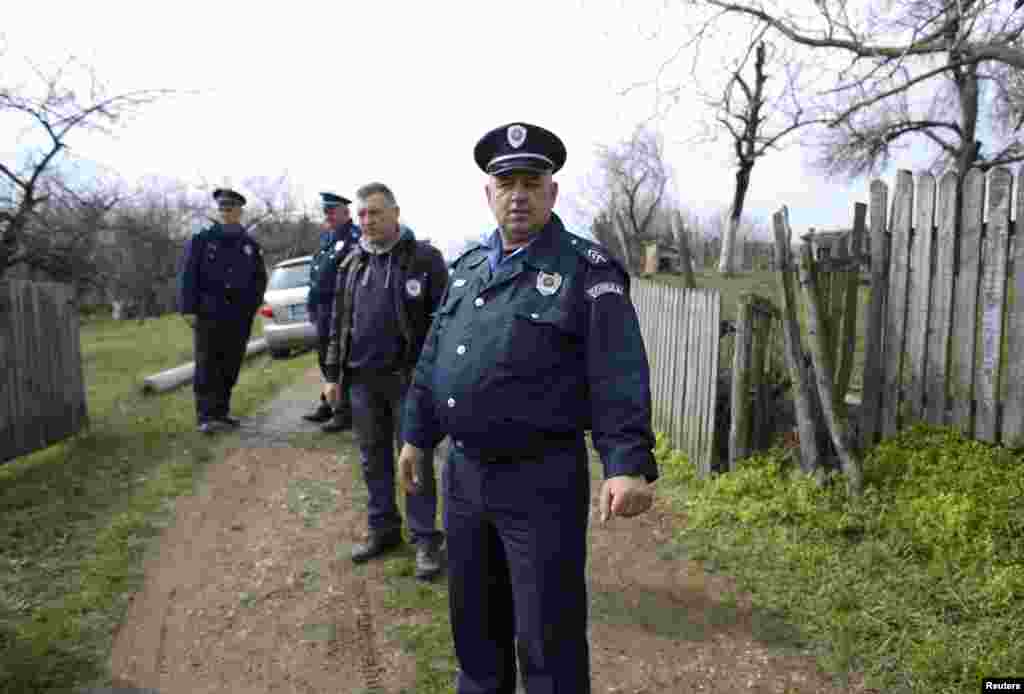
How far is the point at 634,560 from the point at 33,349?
5428 mm

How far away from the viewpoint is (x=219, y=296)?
6883mm

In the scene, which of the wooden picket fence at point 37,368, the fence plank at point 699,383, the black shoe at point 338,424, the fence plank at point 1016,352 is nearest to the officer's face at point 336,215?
the black shoe at point 338,424

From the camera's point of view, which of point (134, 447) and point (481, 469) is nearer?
point (481, 469)

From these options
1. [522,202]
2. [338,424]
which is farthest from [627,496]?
[338,424]

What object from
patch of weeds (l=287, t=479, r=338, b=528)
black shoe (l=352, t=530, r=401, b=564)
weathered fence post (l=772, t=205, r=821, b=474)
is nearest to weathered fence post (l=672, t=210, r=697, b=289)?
weathered fence post (l=772, t=205, r=821, b=474)

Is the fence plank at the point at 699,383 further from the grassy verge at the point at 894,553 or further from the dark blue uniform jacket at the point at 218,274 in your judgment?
the dark blue uniform jacket at the point at 218,274

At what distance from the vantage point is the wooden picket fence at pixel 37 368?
19.0 ft

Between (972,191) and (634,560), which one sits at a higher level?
(972,191)

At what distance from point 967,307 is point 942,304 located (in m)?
0.14

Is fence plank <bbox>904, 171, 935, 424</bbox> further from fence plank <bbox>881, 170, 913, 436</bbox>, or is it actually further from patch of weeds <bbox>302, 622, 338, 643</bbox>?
patch of weeds <bbox>302, 622, 338, 643</bbox>

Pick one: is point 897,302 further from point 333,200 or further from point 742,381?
point 333,200

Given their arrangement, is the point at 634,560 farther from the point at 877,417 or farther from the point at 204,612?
the point at 204,612

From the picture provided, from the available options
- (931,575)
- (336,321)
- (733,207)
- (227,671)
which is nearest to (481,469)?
(227,671)

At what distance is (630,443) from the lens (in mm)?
2055
